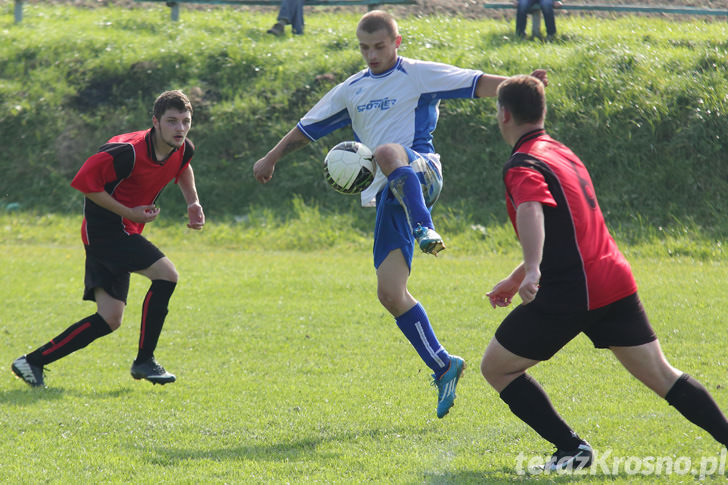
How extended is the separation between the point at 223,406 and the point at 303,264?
5.96 m

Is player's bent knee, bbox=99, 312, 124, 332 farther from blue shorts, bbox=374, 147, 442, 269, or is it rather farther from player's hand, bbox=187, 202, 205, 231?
blue shorts, bbox=374, 147, 442, 269

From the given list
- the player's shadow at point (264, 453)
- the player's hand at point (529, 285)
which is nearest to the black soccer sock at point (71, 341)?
the player's shadow at point (264, 453)

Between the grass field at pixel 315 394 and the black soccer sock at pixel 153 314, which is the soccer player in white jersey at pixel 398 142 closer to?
the grass field at pixel 315 394

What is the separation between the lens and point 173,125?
598 centimetres

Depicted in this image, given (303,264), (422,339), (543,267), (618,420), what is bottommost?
(303,264)

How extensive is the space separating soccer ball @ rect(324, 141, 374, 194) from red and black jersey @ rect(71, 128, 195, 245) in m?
1.41

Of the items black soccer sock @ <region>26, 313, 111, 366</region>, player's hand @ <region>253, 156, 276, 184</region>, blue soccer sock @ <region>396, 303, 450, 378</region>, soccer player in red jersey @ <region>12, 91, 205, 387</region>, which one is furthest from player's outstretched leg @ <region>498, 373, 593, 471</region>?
black soccer sock @ <region>26, 313, 111, 366</region>

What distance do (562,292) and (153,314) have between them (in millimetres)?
3288

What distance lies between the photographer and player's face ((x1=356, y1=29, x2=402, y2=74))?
5516mm

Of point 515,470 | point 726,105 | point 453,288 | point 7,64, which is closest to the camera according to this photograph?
point 515,470

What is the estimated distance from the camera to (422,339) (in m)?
5.16

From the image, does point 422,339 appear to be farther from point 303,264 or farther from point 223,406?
point 303,264

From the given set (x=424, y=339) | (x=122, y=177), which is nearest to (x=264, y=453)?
(x=424, y=339)

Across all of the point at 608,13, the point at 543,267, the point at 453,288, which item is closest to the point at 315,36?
the point at 608,13
